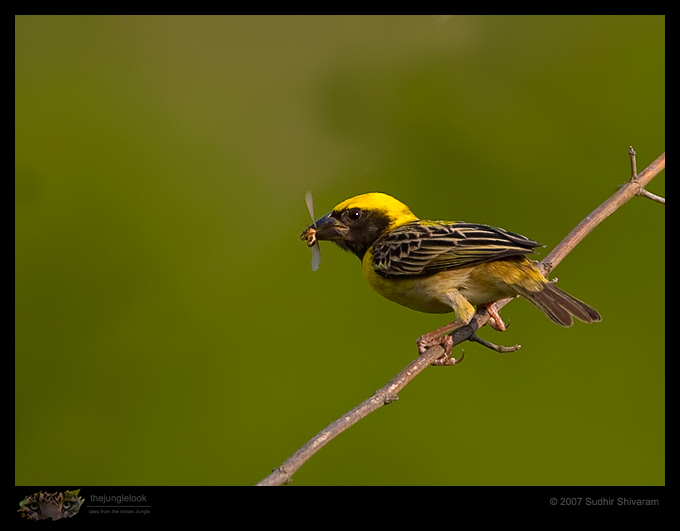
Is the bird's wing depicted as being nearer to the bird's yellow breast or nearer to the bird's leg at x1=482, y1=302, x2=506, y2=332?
the bird's yellow breast

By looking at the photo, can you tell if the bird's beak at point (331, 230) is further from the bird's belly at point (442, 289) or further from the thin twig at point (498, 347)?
the thin twig at point (498, 347)

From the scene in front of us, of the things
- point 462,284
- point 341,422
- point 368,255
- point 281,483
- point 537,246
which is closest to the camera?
point 281,483

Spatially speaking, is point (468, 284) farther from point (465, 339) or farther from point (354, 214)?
point (354, 214)

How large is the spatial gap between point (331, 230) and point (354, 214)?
0.20m

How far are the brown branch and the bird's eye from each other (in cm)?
106

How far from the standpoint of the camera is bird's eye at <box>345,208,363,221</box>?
15.8ft

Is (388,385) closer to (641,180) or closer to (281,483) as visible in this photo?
(281,483)

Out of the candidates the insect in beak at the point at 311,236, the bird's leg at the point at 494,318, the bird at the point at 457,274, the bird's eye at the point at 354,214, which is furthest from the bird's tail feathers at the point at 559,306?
the insect in beak at the point at 311,236

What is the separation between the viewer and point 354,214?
4.82m

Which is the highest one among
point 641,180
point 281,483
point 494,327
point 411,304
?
point 641,180

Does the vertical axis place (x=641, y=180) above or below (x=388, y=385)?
above
